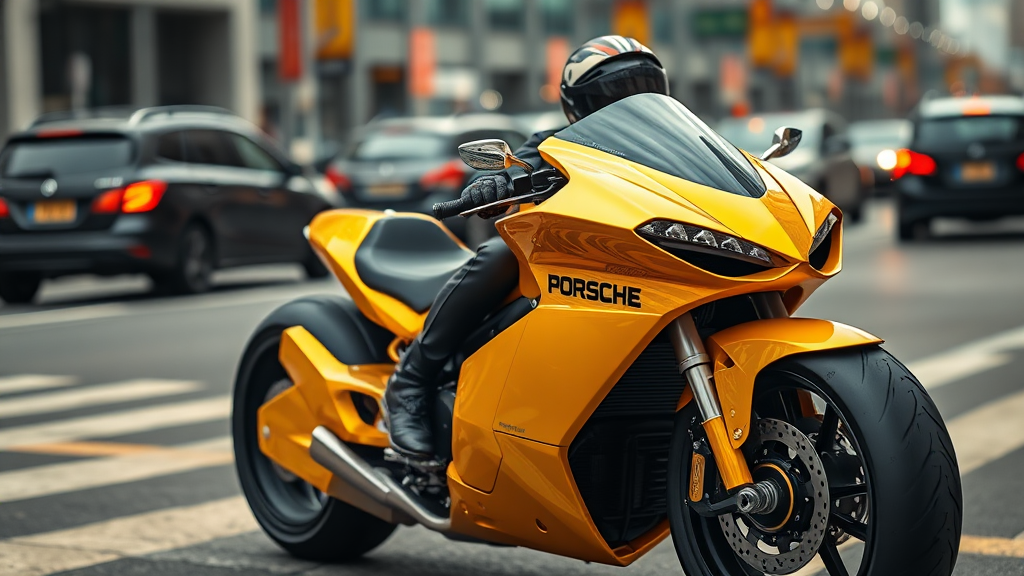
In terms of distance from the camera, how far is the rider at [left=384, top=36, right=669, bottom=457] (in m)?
4.38

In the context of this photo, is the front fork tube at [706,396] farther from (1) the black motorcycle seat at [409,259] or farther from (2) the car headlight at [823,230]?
(1) the black motorcycle seat at [409,259]

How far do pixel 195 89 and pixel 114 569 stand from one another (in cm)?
3250

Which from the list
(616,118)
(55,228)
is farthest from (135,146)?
(616,118)

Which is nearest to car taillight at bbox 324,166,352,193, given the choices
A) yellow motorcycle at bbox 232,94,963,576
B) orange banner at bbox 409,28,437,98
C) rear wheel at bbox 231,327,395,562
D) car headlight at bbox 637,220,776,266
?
rear wheel at bbox 231,327,395,562

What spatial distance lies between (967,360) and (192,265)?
26.3ft

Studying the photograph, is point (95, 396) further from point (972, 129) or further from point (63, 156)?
point (972, 129)

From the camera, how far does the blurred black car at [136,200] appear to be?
48.0ft

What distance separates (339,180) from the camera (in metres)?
20.9

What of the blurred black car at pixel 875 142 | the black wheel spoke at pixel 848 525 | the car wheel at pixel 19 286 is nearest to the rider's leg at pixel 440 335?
the black wheel spoke at pixel 848 525

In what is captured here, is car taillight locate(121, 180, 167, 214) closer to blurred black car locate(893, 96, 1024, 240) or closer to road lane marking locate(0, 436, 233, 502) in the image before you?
road lane marking locate(0, 436, 233, 502)

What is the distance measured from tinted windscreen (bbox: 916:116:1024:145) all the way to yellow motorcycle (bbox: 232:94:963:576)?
15.8m

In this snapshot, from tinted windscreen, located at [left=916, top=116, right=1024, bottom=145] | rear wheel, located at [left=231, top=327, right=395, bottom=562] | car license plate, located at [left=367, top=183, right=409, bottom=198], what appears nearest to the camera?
rear wheel, located at [left=231, top=327, right=395, bottom=562]

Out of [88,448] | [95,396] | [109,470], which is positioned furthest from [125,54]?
[109,470]

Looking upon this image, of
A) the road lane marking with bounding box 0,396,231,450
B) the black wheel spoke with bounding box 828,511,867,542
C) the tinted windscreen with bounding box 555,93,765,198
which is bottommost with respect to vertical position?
the road lane marking with bounding box 0,396,231,450
